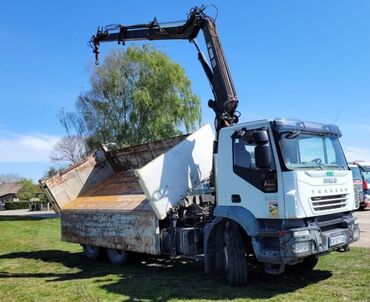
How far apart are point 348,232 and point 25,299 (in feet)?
17.9

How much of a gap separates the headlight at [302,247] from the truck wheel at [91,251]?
6.02m

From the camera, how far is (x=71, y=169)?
1234 centimetres

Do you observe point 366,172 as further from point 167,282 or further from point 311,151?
point 167,282

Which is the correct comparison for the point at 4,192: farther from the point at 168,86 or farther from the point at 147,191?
the point at 147,191

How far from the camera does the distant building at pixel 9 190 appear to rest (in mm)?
100625

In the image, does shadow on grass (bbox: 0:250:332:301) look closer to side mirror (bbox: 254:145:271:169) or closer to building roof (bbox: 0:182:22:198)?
side mirror (bbox: 254:145:271:169)

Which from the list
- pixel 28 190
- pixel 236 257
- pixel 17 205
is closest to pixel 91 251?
pixel 236 257

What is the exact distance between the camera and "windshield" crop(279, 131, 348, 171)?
6.93m

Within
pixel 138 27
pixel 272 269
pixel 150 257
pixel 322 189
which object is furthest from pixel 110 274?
pixel 138 27

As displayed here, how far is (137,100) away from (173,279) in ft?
65.3

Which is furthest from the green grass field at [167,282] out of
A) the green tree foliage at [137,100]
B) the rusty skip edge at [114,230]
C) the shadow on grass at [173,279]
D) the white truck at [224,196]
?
the green tree foliage at [137,100]

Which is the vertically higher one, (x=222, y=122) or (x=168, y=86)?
(x=168, y=86)

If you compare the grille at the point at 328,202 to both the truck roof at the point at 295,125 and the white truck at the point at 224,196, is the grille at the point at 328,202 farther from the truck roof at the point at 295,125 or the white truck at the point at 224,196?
the truck roof at the point at 295,125

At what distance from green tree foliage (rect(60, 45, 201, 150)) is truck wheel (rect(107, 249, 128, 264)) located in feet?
55.1
